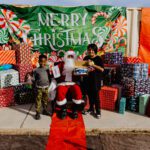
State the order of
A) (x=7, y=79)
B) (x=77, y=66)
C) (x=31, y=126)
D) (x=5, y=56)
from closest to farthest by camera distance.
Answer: (x=31, y=126), (x=77, y=66), (x=7, y=79), (x=5, y=56)

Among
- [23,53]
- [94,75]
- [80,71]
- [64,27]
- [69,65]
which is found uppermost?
[64,27]

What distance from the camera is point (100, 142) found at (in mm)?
5230

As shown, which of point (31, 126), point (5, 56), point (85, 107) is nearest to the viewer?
point (31, 126)

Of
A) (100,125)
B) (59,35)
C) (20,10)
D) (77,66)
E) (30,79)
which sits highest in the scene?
(20,10)

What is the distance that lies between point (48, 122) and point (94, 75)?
1.52 metres

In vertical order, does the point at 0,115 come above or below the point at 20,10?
below

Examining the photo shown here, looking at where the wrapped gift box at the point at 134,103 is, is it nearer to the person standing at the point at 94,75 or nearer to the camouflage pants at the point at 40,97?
the person standing at the point at 94,75

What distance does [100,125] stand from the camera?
5.99 metres

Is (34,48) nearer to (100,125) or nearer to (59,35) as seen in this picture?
(59,35)

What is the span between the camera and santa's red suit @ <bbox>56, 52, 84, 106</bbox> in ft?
21.1

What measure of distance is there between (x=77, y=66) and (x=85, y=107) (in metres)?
1.24

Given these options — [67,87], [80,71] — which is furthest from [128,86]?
[67,87]

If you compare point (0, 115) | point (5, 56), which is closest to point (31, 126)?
point (0, 115)

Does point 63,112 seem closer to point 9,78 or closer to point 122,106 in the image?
point 122,106
